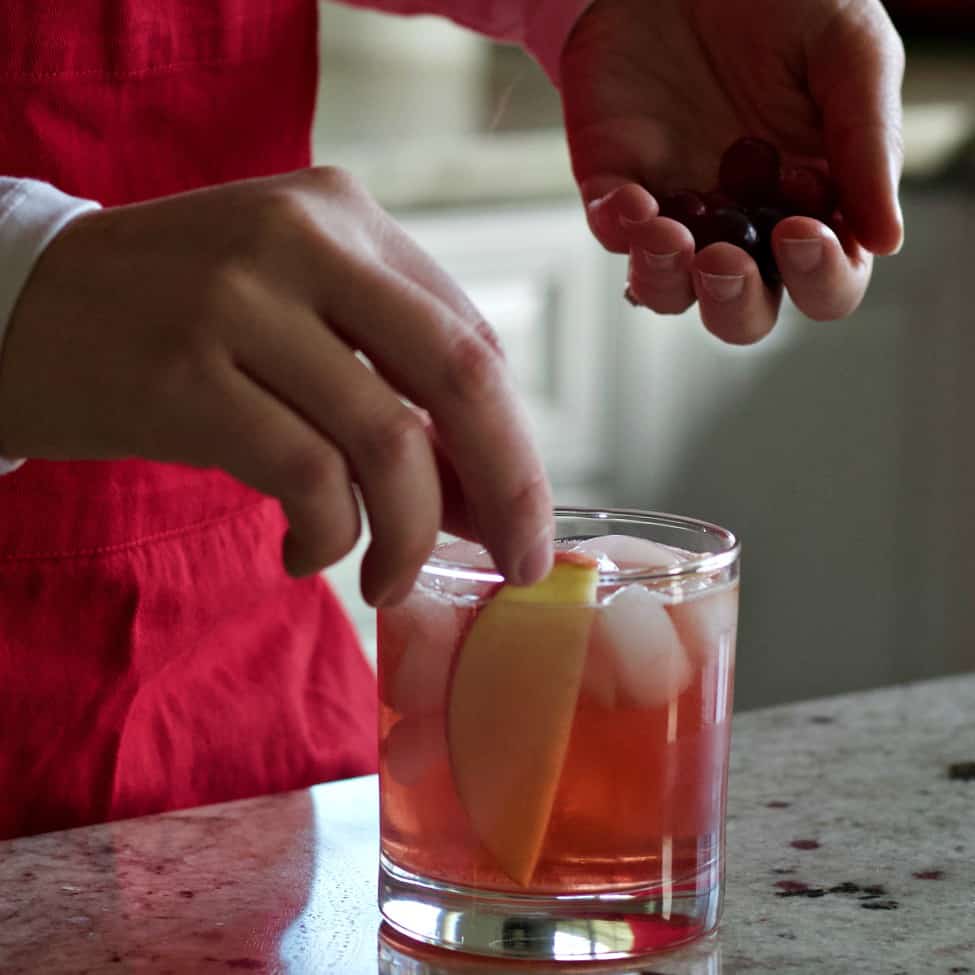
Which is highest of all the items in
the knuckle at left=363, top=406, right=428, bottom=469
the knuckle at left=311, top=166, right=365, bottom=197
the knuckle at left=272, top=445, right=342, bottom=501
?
the knuckle at left=311, top=166, right=365, bottom=197

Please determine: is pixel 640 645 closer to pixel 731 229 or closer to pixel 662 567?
pixel 662 567

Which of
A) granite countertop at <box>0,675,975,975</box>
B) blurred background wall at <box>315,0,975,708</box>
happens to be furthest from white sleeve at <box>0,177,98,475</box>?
blurred background wall at <box>315,0,975,708</box>

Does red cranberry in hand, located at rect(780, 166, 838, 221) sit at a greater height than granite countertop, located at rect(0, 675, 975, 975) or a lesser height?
greater

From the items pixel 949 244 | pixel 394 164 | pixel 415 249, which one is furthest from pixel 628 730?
pixel 949 244

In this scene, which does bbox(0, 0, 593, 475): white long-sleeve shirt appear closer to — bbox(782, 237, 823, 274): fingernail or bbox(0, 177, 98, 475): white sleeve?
bbox(0, 177, 98, 475): white sleeve

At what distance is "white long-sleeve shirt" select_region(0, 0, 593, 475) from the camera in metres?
0.50

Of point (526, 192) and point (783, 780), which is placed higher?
point (526, 192)

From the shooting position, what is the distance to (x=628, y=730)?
511 millimetres

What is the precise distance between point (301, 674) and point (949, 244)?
5.04 feet

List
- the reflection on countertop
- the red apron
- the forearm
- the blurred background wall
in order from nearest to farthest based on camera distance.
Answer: the red apron < the forearm < the reflection on countertop < the blurred background wall

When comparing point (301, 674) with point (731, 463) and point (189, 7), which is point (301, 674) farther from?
point (731, 463)

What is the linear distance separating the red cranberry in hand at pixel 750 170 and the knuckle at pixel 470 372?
0.30m

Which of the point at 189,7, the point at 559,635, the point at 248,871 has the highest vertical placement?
the point at 189,7

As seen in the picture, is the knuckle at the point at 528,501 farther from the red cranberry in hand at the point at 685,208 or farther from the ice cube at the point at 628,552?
the red cranberry in hand at the point at 685,208
